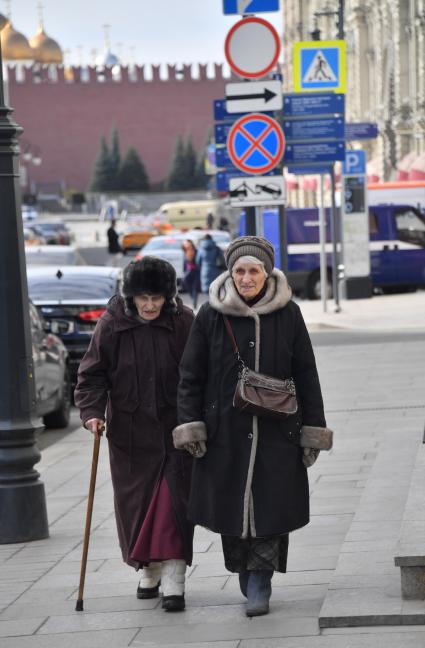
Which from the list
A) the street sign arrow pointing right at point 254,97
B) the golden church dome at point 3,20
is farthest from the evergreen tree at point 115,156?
the golden church dome at point 3,20

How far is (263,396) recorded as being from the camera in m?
6.71

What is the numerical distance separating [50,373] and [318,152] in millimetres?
7188

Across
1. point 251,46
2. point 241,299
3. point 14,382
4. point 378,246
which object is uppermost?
point 251,46

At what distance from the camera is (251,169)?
14055 mm

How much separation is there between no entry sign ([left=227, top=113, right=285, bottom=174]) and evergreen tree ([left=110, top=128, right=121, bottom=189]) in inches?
4135

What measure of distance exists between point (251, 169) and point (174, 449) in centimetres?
705

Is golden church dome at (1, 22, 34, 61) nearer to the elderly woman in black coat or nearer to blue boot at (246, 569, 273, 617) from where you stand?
the elderly woman in black coat

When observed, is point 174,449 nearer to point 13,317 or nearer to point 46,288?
point 13,317

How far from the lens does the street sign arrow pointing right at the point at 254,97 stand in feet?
44.4

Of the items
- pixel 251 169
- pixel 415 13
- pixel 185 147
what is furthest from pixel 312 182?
pixel 185 147

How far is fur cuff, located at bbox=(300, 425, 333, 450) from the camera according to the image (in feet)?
22.2

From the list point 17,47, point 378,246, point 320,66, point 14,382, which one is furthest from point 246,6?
point 17,47

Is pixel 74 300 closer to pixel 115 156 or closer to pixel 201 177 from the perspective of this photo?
pixel 201 177

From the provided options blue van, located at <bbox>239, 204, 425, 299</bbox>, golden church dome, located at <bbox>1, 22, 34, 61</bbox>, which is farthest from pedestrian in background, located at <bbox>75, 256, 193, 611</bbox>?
golden church dome, located at <bbox>1, 22, 34, 61</bbox>
